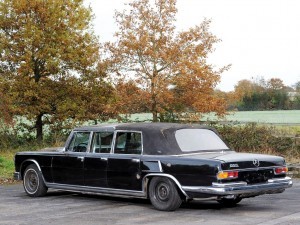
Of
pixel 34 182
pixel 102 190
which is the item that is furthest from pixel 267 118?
pixel 102 190

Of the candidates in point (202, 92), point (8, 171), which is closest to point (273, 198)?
point (8, 171)

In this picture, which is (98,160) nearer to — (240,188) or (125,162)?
(125,162)

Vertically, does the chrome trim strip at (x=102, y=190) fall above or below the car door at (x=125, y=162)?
below

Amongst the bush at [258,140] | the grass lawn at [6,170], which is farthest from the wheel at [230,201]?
the bush at [258,140]

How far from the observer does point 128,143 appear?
12.0 metres

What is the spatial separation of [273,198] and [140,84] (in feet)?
58.5

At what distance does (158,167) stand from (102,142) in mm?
1723

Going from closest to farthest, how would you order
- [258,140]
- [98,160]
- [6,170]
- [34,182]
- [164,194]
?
[164,194] < [98,160] < [34,182] < [6,170] < [258,140]

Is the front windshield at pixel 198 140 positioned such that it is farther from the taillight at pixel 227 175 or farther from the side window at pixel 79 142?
the side window at pixel 79 142

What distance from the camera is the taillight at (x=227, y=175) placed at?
10297mm

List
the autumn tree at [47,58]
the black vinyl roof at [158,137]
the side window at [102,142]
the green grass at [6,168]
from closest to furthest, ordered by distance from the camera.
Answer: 1. the black vinyl roof at [158,137]
2. the side window at [102,142]
3. the green grass at [6,168]
4. the autumn tree at [47,58]

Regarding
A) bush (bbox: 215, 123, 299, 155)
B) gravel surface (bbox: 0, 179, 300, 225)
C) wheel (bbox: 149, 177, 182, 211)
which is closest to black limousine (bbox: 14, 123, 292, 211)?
wheel (bbox: 149, 177, 182, 211)

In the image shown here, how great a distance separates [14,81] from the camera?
104ft

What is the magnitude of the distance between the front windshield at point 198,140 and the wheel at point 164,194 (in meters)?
0.71
